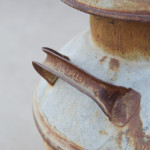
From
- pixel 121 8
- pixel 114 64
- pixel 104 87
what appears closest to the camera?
pixel 121 8

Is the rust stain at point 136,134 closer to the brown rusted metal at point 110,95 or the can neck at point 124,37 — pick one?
the brown rusted metal at point 110,95

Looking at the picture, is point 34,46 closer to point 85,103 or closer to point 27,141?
point 27,141

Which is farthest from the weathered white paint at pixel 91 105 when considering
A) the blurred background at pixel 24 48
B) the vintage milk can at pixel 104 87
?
the blurred background at pixel 24 48

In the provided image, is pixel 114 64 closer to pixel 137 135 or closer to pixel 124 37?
pixel 124 37

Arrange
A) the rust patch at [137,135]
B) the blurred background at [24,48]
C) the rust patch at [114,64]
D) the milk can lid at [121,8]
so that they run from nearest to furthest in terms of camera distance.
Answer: the milk can lid at [121,8], the rust patch at [137,135], the rust patch at [114,64], the blurred background at [24,48]

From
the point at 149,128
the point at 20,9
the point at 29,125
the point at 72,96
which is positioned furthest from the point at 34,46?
the point at 149,128

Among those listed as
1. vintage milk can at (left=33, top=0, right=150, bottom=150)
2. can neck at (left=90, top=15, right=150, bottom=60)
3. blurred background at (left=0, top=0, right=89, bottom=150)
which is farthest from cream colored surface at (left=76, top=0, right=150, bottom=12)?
blurred background at (left=0, top=0, right=89, bottom=150)

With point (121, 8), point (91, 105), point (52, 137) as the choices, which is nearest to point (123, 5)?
point (121, 8)
